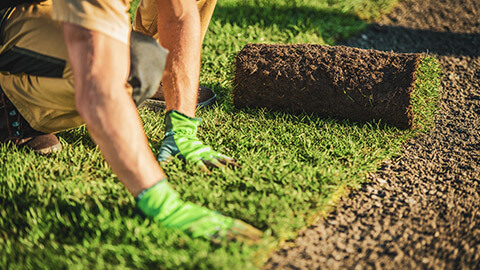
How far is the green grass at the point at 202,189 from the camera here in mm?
1717

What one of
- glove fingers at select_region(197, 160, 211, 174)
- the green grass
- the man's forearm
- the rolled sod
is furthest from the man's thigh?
the rolled sod

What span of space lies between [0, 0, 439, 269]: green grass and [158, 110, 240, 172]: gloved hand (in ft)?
0.20

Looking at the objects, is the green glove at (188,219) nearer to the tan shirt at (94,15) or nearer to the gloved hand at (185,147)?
the gloved hand at (185,147)

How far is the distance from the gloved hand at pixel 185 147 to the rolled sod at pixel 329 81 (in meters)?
0.76

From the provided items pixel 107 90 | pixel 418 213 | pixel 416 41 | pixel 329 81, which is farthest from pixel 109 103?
pixel 416 41

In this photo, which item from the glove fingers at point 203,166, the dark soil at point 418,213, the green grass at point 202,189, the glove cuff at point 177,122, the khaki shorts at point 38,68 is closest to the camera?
the green grass at point 202,189

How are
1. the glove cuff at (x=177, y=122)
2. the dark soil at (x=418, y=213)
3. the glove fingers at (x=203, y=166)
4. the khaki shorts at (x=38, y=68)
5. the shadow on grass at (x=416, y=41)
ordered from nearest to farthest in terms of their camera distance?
the dark soil at (x=418, y=213) → the khaki shorts at (x=38, y=68) → the glove fingers at (x=203, y=166) → the glove cuff at (x=177, y=122) → the shadow on grass at (x=416, y=41)

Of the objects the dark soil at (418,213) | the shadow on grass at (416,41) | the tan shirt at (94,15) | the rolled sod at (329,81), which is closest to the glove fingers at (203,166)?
the dark soil at (418,213)

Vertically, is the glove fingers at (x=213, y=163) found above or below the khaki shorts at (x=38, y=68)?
below

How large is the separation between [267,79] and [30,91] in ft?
4.86

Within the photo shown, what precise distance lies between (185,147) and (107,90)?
74 centimetres

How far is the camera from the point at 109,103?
1.73 m

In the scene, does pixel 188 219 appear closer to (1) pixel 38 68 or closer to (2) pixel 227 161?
(2) pixel 227 161

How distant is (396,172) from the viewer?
2.51m
